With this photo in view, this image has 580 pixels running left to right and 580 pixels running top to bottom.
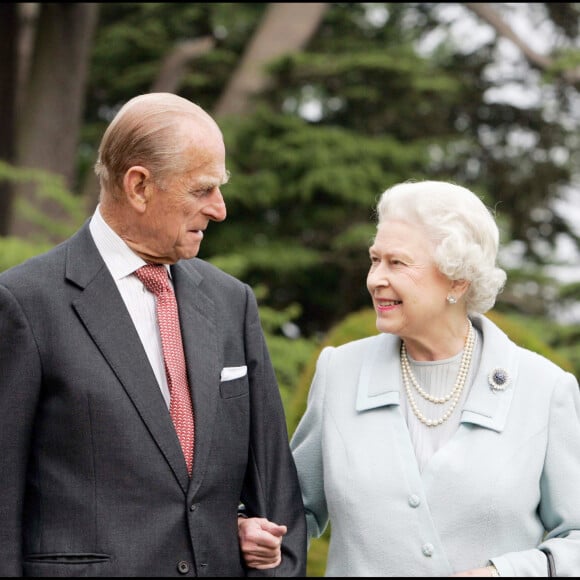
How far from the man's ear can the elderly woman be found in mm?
722

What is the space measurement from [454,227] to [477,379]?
1.52 feet

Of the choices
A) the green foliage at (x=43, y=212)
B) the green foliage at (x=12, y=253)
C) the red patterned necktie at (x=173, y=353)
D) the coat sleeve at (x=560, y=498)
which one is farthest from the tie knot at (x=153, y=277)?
the green foliage at (x=43, y=212)

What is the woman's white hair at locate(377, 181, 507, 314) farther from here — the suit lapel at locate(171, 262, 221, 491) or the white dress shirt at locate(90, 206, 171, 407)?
the white dress shirt at locate(90, 206, 171, 407)

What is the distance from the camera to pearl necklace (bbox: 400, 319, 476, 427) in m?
3.17

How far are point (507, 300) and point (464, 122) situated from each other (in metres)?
2.16

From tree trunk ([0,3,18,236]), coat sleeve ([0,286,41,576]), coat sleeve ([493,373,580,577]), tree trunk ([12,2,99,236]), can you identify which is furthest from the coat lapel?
tree trunk ([0,3,18,236])

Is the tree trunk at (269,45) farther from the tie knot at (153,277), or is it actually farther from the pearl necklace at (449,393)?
the tie knot at (153,277)

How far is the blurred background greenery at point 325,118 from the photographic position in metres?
10.7

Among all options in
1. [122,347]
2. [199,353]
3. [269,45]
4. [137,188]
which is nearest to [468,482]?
[199,353]

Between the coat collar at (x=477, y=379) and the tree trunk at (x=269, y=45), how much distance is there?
783 cm

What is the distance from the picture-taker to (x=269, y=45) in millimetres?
10938

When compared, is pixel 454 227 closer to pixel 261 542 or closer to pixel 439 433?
pixel 439 433

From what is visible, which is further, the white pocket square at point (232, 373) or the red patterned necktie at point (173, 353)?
the white pocket square at point (232, 373)

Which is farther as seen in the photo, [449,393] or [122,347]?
[449,393]
